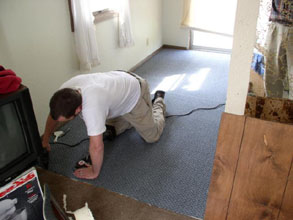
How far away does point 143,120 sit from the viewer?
2035mm

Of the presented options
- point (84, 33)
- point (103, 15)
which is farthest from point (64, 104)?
point (103, 15)

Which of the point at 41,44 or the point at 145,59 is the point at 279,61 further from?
the point at 145,59

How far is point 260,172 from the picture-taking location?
1043 millimetres

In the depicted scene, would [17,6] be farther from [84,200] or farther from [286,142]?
[286,142]

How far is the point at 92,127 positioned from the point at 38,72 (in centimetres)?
84

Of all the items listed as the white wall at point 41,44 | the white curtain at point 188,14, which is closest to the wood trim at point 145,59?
the white curtain at point 188,14

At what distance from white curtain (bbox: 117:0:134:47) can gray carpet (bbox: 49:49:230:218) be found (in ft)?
2.46

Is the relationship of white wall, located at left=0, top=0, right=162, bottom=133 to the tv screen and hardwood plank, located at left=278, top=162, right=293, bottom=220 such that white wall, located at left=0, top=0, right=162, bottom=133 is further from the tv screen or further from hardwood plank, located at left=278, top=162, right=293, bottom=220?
hardwood plank, located at left=278, top=162, right=293, bottom=220

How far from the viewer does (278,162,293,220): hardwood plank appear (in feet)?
3.34

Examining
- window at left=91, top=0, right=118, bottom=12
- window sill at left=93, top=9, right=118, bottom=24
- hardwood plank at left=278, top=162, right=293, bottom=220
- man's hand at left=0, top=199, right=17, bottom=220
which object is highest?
window at left=91, top=0, right=118, bottom=12

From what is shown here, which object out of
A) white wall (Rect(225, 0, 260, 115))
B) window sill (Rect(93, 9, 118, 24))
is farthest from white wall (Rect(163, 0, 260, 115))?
window sill (Rect(93, 9, 118, 24))

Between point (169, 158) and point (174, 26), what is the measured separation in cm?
277

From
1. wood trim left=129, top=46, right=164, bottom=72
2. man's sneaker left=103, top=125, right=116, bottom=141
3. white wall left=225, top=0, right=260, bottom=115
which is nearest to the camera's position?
white wall left=225, top=0, right=260, bottom=115

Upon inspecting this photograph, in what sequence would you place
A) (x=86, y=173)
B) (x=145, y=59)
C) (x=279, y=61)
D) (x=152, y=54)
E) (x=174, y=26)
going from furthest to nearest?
(x=174, y=26), (x=152, y=54), (x=145, y=59), (x=279, y=61), (x=86, y=173)
